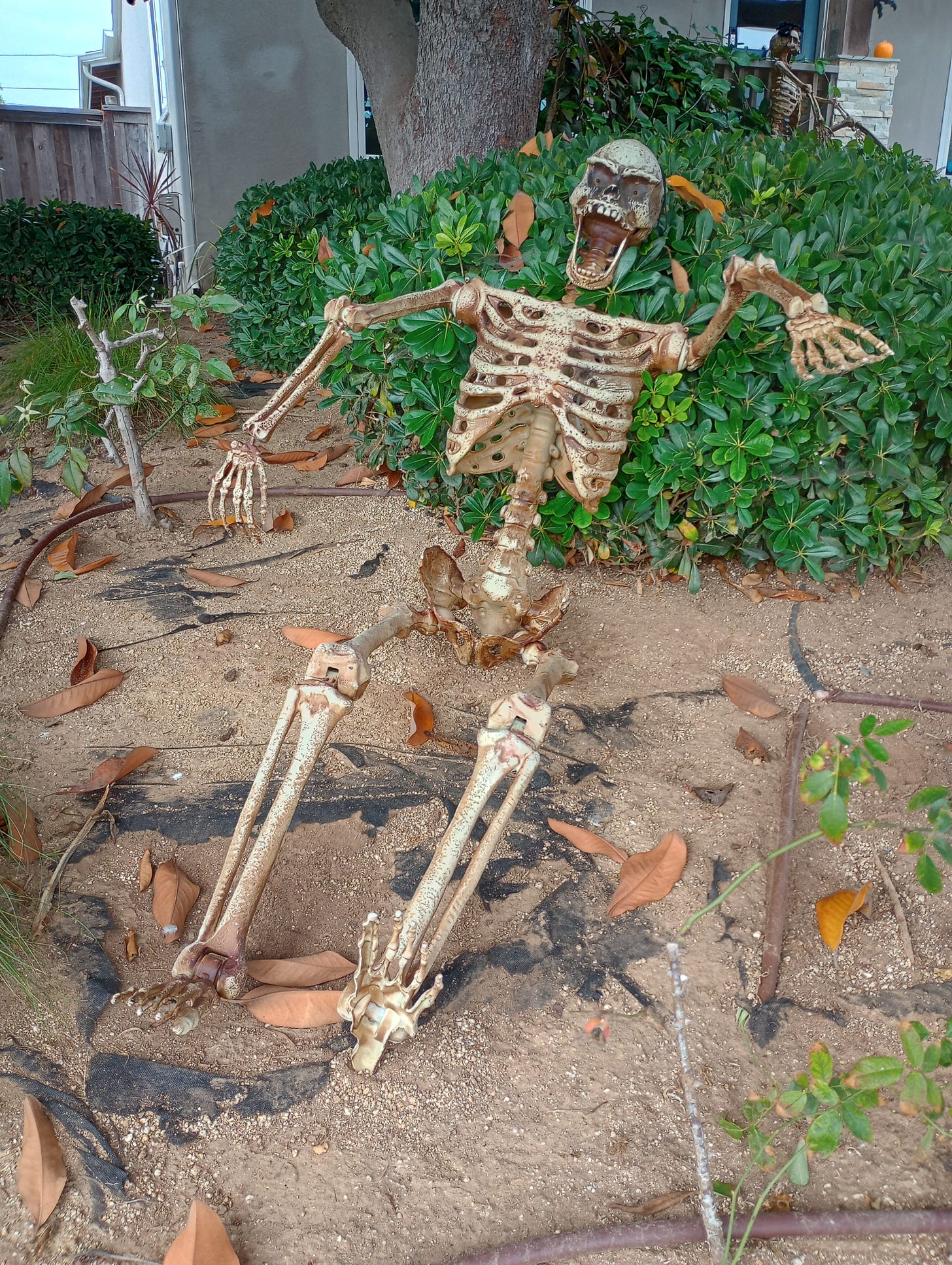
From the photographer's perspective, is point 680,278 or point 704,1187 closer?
point 704,1187

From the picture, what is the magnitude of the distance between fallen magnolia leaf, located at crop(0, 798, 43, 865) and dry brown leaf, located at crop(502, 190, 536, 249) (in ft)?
7.91

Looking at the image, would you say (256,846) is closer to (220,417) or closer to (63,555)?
(63,555)

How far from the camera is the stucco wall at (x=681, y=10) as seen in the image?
7.75 metres

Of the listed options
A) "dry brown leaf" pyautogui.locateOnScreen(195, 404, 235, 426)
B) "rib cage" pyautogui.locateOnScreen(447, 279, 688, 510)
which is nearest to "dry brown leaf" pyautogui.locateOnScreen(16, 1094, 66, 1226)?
"rib cage" pyautogui.locateOnScreen(447, 279, 688, 510)

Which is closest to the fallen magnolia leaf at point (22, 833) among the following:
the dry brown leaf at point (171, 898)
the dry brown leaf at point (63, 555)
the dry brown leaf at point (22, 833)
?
the dry brown leaf at point (22, 833)

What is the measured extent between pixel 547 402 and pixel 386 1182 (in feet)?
6.36

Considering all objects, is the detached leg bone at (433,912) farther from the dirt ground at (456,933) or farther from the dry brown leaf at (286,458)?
the dry brown leaf at (286,458)

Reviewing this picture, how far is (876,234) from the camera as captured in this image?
3.13 meters

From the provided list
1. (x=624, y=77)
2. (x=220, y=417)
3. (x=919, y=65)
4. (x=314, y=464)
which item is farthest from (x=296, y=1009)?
(x=919, y=65)

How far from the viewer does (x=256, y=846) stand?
2096mm

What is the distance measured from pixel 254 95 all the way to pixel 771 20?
4.65 metres

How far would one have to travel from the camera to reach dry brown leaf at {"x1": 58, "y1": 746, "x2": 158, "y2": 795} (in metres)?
2.65

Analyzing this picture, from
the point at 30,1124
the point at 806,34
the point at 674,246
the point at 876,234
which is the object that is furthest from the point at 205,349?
the point at 806,34

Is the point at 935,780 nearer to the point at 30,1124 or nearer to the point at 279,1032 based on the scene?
the point at 279,1032
